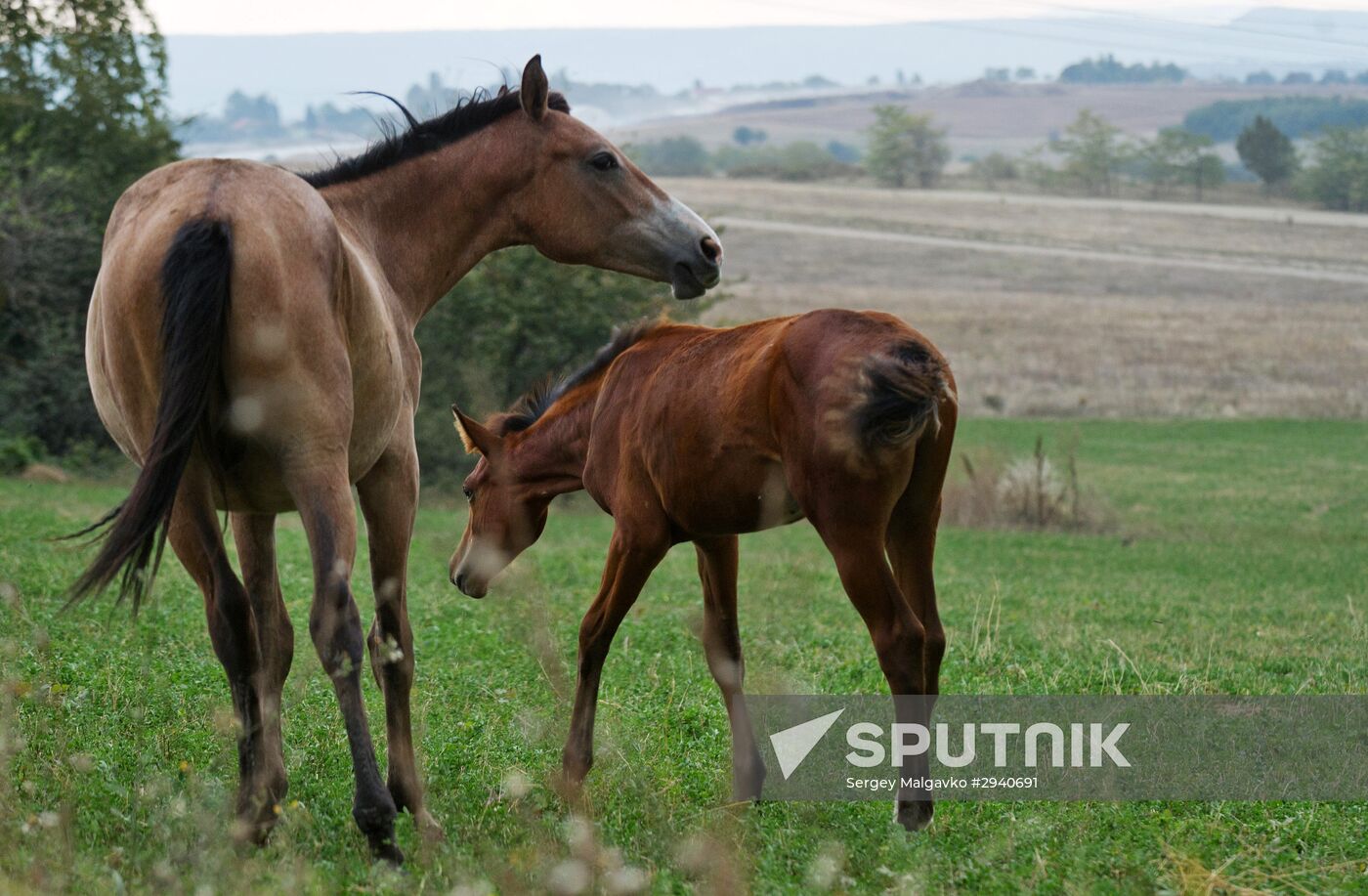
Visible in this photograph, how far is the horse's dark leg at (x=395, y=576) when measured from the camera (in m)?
4.86

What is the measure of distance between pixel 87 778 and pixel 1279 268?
57647 millimetres

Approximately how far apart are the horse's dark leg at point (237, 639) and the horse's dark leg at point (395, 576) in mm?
468

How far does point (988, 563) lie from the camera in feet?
56.5

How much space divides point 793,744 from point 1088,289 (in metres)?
52.1

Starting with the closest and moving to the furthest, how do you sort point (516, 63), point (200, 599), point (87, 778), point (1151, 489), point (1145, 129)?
point (87, 778) → point (516, 63) → point (200, 599) → point (1151, 489) → point (1145, 129)

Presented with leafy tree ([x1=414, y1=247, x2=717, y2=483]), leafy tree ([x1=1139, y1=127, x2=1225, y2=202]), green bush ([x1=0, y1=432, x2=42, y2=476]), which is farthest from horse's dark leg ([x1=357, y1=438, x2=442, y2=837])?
leafy tree ([x1=1139, y1=127, x2=1225, y2=202])

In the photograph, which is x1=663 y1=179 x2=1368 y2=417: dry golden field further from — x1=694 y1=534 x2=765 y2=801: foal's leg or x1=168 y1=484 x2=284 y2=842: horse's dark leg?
x1=168 y1=484 x2=284 y2=842: horse's dark leg

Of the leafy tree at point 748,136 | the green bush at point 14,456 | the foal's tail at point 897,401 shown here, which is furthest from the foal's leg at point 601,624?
the leafy tree at point 748,136

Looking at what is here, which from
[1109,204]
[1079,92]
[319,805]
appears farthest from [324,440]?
[1079,92]

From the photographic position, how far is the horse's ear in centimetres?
525

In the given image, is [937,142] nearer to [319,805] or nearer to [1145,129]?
[1145,129]

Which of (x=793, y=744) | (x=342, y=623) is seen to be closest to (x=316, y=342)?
(x=342, y=623)

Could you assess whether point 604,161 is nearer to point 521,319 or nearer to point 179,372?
point 179,372

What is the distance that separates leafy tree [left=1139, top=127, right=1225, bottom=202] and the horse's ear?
84696 mm
